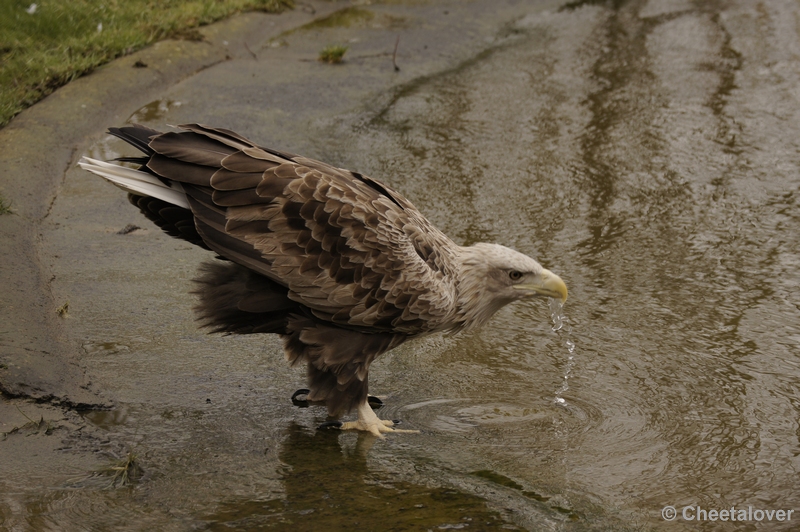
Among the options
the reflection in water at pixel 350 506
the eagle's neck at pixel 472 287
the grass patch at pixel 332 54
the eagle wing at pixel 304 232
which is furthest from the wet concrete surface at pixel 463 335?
the eagle wing at pixel 304 232

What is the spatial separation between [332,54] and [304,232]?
512cm

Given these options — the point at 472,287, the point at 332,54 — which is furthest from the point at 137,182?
the point at 332,54

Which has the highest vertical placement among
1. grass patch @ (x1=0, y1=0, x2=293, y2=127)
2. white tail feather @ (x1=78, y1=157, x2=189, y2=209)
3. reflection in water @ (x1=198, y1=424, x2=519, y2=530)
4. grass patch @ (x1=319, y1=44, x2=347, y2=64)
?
grass patch @ (x1=0, y1=0, x2=293, y2=127)

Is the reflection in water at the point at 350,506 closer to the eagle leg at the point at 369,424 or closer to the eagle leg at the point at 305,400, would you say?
the eagle leg at the point at 369,424

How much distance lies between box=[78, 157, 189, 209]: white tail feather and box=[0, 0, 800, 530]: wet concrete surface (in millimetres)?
882

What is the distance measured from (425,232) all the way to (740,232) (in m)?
2.63

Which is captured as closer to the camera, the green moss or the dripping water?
the dripping water

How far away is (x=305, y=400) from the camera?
435 cm

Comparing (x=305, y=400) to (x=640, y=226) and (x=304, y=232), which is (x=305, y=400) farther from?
(x=640, y=226)

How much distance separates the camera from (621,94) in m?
8.37

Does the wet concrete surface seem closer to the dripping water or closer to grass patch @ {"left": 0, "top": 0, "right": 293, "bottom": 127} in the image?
the dripping water

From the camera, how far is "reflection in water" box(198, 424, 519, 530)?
3143 mm

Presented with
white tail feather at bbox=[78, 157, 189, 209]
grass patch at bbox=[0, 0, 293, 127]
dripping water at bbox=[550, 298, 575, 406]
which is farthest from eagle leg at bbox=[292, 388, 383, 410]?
grass patch at bbox=[0, 0, 293, 127]

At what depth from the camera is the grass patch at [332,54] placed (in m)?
8.80
